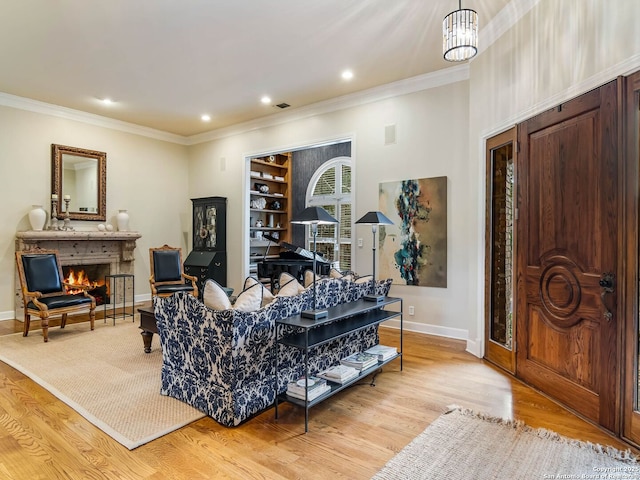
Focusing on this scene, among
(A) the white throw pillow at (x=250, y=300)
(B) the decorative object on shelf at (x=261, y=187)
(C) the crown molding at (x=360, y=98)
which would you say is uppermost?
(C) the crown molding at (x=360, y=98)

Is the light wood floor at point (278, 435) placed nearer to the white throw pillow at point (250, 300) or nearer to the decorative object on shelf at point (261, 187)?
the white throw pillow at point (250, 300)

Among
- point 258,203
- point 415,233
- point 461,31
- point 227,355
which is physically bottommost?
point 227,355

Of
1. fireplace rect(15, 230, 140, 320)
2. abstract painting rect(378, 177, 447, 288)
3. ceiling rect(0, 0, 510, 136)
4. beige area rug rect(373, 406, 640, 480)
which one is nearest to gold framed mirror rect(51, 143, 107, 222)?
fireplace rect(15, 230, 140, 320)

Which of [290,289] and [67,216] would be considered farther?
[67,216]

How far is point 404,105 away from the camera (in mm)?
5324

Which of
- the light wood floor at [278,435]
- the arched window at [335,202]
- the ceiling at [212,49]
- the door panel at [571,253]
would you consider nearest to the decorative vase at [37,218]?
the ceiling at [212,49]

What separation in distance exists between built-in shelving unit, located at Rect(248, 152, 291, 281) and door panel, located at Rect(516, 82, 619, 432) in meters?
5.52

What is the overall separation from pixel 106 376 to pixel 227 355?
5.86ft

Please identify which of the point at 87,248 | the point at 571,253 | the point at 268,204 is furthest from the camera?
the point at 268,204

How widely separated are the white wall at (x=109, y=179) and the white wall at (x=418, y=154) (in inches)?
107

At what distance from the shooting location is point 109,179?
7.07m

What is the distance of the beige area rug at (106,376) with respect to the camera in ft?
8.74

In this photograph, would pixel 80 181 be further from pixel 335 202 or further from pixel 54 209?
pixel 335 202

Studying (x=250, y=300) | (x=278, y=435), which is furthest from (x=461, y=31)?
(x=278, y=435)
